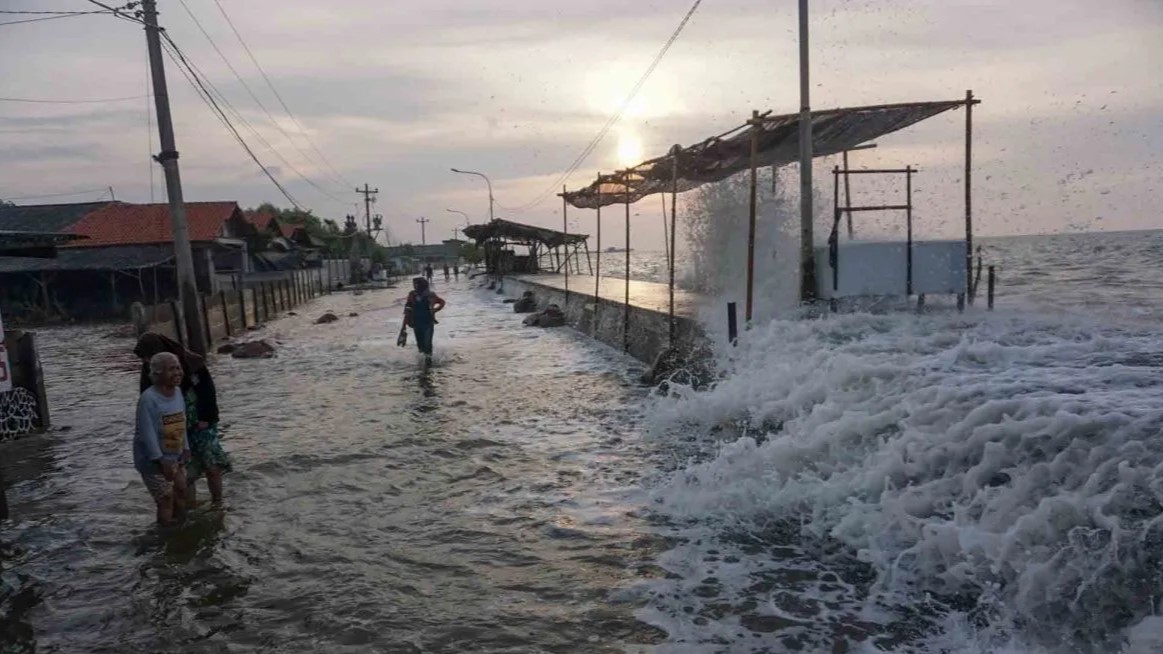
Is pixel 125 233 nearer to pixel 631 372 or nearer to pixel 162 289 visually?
pixel 162 289

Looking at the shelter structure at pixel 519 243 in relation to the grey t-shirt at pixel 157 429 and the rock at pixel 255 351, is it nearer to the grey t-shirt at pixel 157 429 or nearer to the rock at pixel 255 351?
the rock at pixel 255 351

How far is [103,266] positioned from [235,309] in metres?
8.27

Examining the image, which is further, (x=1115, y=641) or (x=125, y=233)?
(x=125, y=233)

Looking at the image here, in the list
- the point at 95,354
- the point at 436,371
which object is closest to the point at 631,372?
the point at 436,371

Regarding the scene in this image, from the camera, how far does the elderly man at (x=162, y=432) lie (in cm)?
548

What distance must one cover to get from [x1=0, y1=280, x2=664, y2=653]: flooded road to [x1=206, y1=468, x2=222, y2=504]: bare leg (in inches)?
7.2

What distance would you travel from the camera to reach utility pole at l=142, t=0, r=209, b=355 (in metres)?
15.0

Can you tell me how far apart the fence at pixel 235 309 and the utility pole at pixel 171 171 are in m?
0.71

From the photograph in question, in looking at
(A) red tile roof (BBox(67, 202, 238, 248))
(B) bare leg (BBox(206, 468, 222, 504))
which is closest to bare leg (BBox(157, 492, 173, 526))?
(B) bare leg (BBox(206, 468, 222, 504))

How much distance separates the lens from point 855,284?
11891 mm

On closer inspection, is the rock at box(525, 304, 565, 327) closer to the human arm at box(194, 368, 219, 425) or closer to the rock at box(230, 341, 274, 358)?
the rock at box(230, 341, 274, 358)

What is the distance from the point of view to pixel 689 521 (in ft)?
19.3

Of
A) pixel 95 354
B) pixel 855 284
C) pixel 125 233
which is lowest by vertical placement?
pixel 95 354

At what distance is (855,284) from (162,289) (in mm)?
27876
